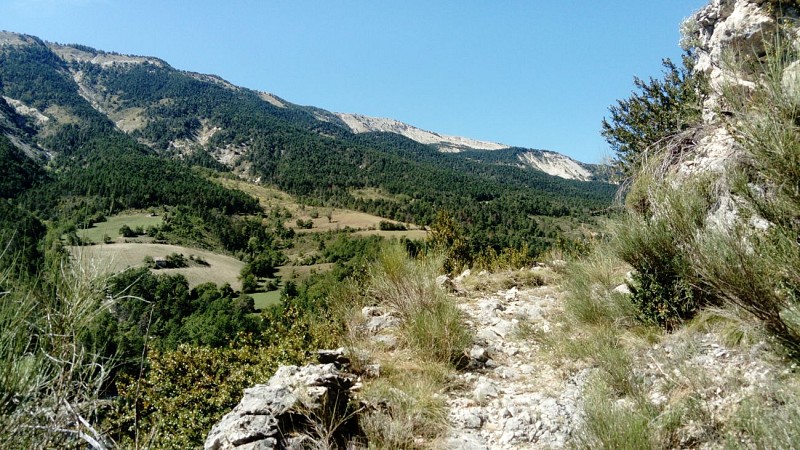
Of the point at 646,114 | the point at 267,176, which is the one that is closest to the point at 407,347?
the point at 646,114

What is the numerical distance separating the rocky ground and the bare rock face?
95cm

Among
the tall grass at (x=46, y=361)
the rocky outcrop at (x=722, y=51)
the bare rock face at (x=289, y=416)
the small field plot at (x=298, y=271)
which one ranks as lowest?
the small field plot at (x=298, y=271)

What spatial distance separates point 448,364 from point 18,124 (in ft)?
758

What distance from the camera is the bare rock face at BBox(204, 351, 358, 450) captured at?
3086mm

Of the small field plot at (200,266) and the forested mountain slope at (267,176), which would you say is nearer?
the small field plot at (200,266)

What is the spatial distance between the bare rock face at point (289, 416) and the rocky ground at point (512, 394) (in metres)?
0.95

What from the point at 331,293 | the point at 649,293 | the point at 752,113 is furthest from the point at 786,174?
the point at 331,293

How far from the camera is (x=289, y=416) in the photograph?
10.8 feet

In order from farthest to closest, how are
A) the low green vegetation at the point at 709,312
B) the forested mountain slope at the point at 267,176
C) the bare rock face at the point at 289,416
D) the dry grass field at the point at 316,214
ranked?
the forested mountain slope at the point at 267,176, the dry grass field at the point at 316,214, the bare rock face at the point at 289,416, the low green vegetation at the point at 709,312

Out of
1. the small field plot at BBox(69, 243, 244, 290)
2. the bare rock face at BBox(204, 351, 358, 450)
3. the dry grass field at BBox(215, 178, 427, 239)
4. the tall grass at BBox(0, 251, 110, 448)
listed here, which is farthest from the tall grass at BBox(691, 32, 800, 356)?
the dry grass field at BBox(215, 178, 427, 239)

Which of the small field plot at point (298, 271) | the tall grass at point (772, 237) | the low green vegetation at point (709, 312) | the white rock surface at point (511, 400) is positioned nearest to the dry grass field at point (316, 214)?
the small field plot at point (298, 271)

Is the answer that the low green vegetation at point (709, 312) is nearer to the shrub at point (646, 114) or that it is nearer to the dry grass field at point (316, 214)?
the shrub at point (646, 114)

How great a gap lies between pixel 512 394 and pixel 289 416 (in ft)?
7.22

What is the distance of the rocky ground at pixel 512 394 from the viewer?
11.2ft
